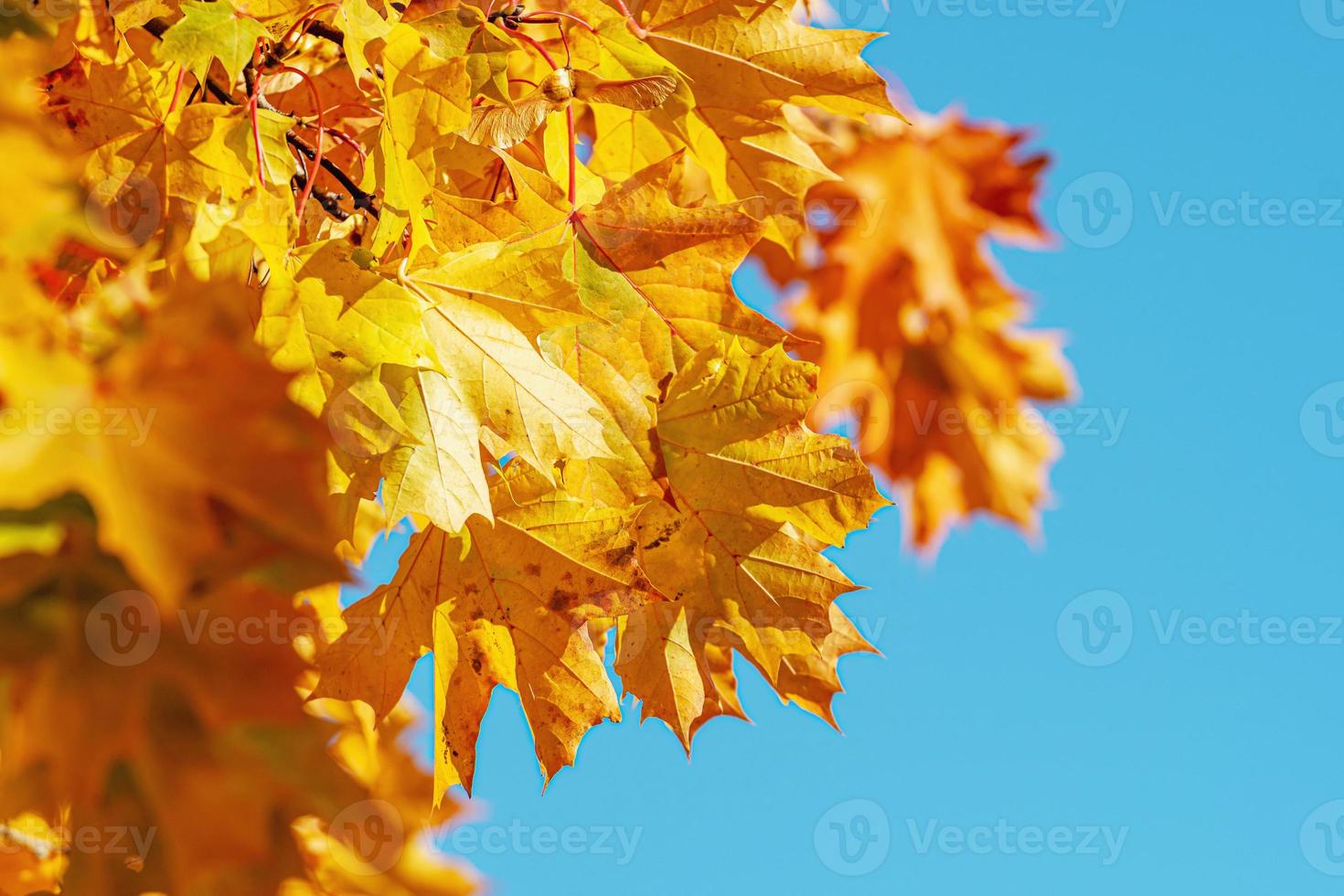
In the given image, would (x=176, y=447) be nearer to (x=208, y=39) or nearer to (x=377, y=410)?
(x=377, y=410)

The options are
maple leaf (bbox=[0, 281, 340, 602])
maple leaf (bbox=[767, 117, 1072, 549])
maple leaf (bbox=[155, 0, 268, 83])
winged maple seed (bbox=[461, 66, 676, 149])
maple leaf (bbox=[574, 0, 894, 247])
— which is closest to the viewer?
maple leaf (bbox=[0, 281, 340, 602])

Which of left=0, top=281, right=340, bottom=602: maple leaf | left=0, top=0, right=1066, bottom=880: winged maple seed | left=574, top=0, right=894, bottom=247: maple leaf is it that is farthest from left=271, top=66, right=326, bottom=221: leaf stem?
left=0, top=281, right=340, bottom=602: maple leaf

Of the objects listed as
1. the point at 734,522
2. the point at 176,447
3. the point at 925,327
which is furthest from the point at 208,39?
the point at 925,327

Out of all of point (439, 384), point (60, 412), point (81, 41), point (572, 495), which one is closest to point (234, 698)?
point (60, 412)

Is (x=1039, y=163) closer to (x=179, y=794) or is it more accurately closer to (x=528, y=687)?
(x=528, y=687)

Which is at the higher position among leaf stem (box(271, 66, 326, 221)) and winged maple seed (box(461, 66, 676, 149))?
winged maple seed (box(461, 66, 676, 149))

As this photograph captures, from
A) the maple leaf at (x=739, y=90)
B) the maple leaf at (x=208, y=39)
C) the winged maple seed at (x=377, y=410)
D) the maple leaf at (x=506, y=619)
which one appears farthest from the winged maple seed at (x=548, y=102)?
the maple leaf at (x=506, y=619)

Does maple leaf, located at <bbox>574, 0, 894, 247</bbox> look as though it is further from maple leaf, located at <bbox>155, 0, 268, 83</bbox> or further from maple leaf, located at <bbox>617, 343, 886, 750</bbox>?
maple leaf, located at <bbox>155, 0, 268, 83</bbox>

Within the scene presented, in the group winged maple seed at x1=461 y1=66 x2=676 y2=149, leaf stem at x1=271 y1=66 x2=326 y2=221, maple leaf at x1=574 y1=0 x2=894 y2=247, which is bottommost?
leaf stem at x1=271 y1=66 x2=326 y2=221

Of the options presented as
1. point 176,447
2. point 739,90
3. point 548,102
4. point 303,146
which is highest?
point 739,90

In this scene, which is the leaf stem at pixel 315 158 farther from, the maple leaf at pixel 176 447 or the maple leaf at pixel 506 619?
the maple leaf at pixel 176 447
